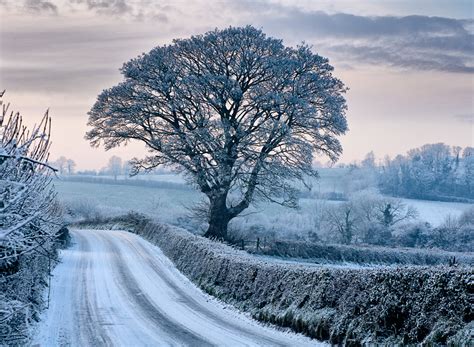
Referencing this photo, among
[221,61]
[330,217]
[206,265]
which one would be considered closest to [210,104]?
[221,61]

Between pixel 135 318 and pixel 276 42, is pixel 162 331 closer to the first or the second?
pixel 135 318

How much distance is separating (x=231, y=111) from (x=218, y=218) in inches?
298

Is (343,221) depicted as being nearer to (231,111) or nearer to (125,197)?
(231,111)

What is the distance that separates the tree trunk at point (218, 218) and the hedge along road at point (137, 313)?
26.7ft

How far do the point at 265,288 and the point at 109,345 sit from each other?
629 cm

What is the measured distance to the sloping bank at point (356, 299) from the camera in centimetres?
1116

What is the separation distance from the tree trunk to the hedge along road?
8146mm

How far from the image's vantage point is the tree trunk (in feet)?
122

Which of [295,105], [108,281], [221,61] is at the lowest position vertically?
[108,281]

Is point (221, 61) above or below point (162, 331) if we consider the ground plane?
above

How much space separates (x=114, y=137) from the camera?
37.9 meters

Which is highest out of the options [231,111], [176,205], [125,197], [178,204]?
[231,111]

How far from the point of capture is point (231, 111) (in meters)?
36.9

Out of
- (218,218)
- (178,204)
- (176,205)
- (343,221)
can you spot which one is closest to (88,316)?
(218,218)
